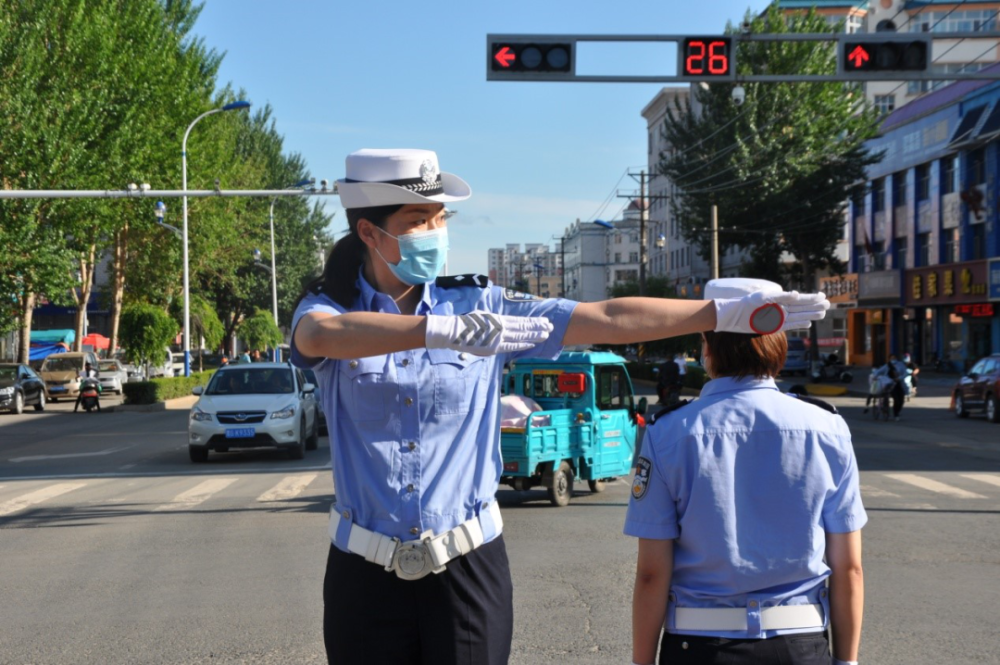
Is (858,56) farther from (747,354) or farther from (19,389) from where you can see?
(19,389)

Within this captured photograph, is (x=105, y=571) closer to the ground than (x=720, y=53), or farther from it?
closer to the ground

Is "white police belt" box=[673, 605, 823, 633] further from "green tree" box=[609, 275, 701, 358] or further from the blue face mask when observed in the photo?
"green tree" box=[609, 275, 701, 358]

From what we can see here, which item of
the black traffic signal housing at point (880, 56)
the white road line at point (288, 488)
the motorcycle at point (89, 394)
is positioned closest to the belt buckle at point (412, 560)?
the white road line at point (288, 488)

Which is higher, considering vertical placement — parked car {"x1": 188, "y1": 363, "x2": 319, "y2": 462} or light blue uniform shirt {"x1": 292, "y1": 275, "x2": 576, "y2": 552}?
light blue uniform shirt {"x1": 292, "y1": 275, "x2": 576, "y2": 552}

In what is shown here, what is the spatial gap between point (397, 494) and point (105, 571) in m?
6.78

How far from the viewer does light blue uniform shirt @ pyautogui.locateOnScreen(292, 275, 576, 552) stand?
2.96m

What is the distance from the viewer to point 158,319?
150 ft

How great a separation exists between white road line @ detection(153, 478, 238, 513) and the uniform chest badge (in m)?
10.5

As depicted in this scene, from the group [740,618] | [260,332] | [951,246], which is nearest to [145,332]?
[260,332]

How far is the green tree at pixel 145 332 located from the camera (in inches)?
1788

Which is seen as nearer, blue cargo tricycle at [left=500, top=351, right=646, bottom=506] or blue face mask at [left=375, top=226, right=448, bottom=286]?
blue face mask at [left=375, top=226, right=448, bottom=286]

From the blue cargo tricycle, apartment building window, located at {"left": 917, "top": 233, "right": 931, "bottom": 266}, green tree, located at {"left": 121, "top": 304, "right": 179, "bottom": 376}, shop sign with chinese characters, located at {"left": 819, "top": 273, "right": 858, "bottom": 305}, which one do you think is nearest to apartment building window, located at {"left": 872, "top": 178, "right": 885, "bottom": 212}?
shop sign with chinese characters, located at {"left": 819, "top": 273, "right": 858, "bottom": 305}

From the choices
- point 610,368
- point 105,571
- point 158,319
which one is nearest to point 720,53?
point 610,368

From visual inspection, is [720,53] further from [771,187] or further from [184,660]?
[771,187]
